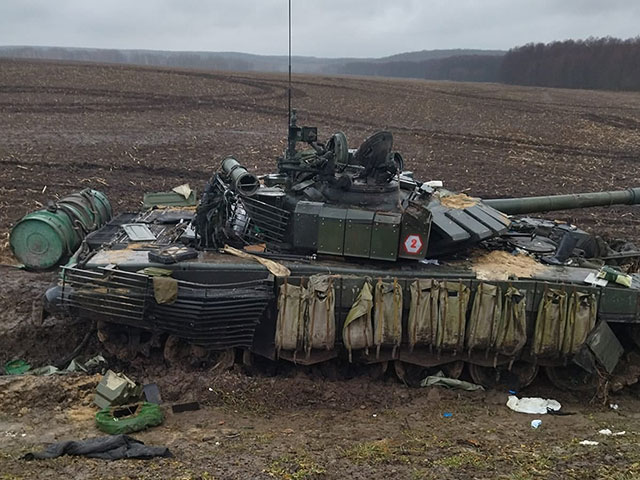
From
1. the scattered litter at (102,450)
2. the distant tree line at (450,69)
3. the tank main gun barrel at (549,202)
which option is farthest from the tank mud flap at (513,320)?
the distant tree line at (450,69)

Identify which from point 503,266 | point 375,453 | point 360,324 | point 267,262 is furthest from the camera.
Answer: point 503,266

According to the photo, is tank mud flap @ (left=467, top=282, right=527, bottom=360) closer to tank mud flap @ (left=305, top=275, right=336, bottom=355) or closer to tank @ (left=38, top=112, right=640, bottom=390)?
tank @ (left=38, top=112, right=640, bottom=390)

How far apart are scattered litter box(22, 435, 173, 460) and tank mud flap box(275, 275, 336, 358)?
85.2 inches

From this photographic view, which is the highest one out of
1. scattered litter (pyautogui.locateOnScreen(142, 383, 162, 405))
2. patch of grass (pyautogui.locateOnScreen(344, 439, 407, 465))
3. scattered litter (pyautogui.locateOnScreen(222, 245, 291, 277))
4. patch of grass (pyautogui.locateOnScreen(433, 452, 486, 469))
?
scattered litter (pyautogui.locateOnScreen(222, 245, 291, 277))

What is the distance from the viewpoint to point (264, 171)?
64.7 feet

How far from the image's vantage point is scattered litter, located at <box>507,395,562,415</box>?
8.42m

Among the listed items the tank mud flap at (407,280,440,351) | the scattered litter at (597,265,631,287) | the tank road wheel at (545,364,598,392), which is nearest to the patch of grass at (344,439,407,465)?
the tank mud flap at (407,280,440,351)

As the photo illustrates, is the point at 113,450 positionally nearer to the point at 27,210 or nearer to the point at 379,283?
the point at 379,283

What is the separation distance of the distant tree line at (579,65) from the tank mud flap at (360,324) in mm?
63466

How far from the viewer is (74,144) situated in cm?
2259

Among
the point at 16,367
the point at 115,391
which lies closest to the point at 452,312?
the point at 115,391

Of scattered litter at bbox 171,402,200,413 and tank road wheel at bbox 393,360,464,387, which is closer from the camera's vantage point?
scattered litter at bbox 171,402,200,413

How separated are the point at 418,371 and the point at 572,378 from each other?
193cm

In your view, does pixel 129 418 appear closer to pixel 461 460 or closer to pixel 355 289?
pixel 355 289
